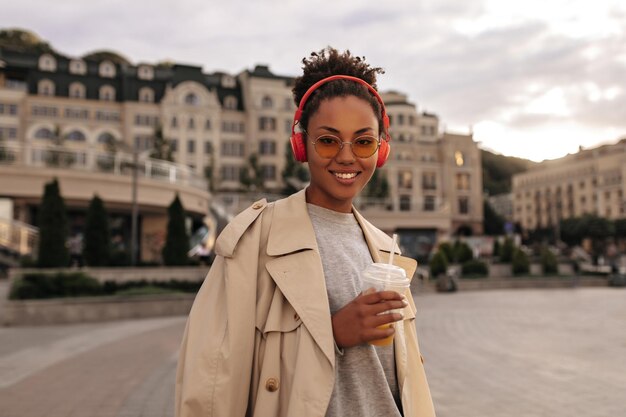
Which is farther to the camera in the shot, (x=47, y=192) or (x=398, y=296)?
(x=47, y=192)

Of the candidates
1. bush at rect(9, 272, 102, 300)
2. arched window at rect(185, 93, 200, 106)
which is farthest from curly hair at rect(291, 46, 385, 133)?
arched window at rect(185, 93, 200, 106)

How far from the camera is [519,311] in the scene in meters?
16.2

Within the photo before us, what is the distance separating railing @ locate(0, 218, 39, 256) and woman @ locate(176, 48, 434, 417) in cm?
2459

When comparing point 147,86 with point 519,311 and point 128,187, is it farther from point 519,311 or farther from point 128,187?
point 519,311

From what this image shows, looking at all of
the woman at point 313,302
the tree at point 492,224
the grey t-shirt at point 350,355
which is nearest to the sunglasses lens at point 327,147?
the woman at point 313,302

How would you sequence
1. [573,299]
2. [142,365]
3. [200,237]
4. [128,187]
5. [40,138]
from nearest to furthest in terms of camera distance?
[142,365], [573,299], [128,187], [200,237], [40,138]

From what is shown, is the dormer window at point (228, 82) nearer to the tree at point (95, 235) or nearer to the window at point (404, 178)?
the window at point (404, 178)

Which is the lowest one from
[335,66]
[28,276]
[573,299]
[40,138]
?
[573,299]

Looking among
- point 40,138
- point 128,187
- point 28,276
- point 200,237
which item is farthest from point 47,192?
point 40,138

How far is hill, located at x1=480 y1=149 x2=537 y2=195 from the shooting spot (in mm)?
137875

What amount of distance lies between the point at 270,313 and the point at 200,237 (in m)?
29.8

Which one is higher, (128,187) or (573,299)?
(128,187)

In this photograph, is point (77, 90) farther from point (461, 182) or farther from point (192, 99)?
point (461, 182)

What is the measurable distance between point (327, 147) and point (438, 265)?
2620 cm
